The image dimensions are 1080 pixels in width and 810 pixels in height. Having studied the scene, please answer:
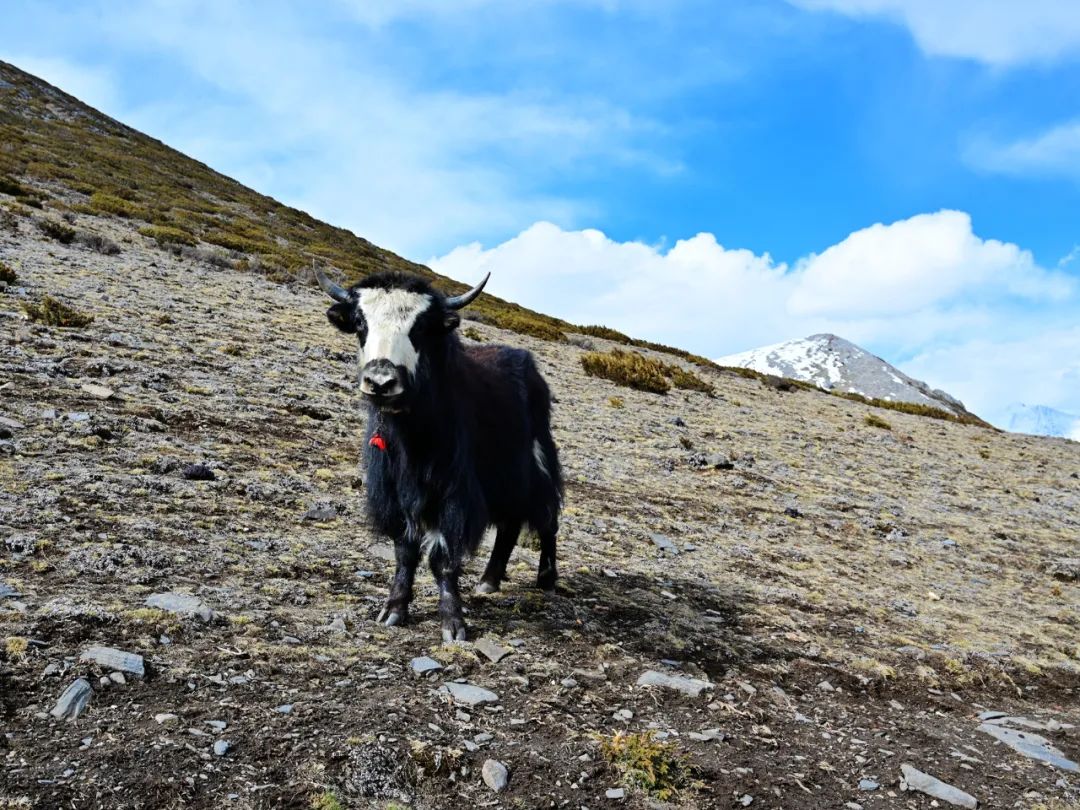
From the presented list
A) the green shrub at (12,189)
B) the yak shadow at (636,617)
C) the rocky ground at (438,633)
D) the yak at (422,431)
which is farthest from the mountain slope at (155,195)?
the yak shadow at (636,617)

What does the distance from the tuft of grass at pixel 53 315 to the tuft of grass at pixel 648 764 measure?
11246 mm

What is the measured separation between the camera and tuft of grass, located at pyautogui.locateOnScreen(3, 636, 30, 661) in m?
3.80

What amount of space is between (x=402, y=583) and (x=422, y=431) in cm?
113

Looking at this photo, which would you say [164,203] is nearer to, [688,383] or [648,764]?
[688,383]

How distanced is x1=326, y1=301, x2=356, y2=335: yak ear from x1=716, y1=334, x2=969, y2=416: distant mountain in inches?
1539

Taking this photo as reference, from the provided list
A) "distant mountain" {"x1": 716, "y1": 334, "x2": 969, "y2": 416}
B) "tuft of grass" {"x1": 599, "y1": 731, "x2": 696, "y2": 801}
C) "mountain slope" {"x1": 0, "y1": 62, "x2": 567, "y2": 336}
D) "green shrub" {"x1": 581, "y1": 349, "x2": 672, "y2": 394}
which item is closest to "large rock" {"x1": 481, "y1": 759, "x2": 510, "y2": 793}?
"tuft of grass" {"x1": 599, "y1": 731, "x2": 696, "y2": 801}

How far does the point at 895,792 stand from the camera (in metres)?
4.16

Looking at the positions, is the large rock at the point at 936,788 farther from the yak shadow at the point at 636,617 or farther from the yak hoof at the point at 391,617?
the yak hoof at the point at 391,617

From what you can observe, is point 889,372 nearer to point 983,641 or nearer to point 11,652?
point 983,641

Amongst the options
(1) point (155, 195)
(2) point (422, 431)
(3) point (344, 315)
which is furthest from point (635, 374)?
(1) point (155, 195)

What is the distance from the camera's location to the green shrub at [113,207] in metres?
27.0

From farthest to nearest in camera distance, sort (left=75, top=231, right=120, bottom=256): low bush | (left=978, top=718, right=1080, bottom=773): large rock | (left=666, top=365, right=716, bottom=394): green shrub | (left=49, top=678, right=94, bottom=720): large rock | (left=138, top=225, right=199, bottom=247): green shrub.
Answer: (left=138, top=225, right=199, bottom=247): green shrub < (left=666, top=365, right=716, bottom=394): green shrub < (left=75, top=231, right=120, bottom=256): low bush < (left=978, top=718, right=1080, bottom=773): large rock < (left=49, top=678, right=94, bottom=720): large rock

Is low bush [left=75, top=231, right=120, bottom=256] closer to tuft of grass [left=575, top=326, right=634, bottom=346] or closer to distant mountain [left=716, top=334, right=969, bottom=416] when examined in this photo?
tuft of grass [left=575, top=326, right=634, bottom=346]

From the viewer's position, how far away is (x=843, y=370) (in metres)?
52.5
